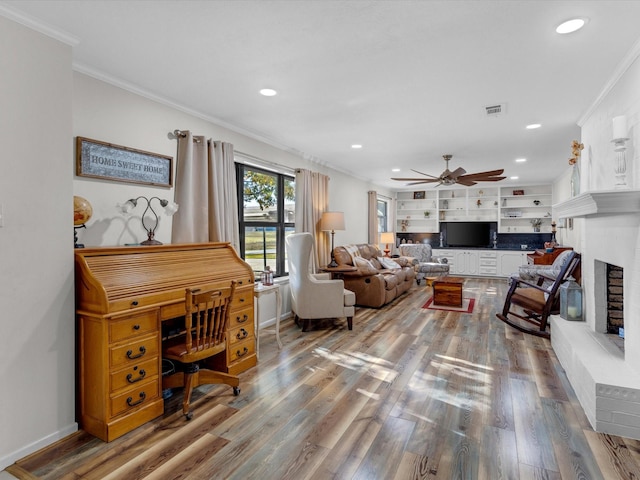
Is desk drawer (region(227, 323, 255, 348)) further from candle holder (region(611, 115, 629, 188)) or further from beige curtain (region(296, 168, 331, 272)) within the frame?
candle holder (region(611, 115, 629, 188))

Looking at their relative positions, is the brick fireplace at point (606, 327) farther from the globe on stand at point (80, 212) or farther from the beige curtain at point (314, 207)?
the globe on stand at point (80, 212)

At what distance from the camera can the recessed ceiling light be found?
203 centimetres

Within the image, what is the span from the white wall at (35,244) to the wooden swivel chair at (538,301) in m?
4.63

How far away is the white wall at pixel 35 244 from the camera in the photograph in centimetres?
193

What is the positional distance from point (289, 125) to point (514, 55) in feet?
7.70

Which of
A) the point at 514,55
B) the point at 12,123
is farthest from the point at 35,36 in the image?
the point at 514,55

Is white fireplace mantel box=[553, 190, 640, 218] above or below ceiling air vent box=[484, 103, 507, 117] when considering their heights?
below

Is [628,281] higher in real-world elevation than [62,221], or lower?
lower

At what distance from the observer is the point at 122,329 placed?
86.3 inches

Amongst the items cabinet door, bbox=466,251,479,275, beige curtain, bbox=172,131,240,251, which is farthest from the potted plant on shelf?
beige curtain, bbox=172,131,240,251

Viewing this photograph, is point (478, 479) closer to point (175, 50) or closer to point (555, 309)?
point (175, 50)

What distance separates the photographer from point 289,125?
13.2ft

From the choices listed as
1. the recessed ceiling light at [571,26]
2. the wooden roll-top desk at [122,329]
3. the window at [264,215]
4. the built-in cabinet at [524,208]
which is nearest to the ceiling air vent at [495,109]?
the recessed ceiling light at [571,26]

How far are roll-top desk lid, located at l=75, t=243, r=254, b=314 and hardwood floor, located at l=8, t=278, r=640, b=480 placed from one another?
839 millimetres
